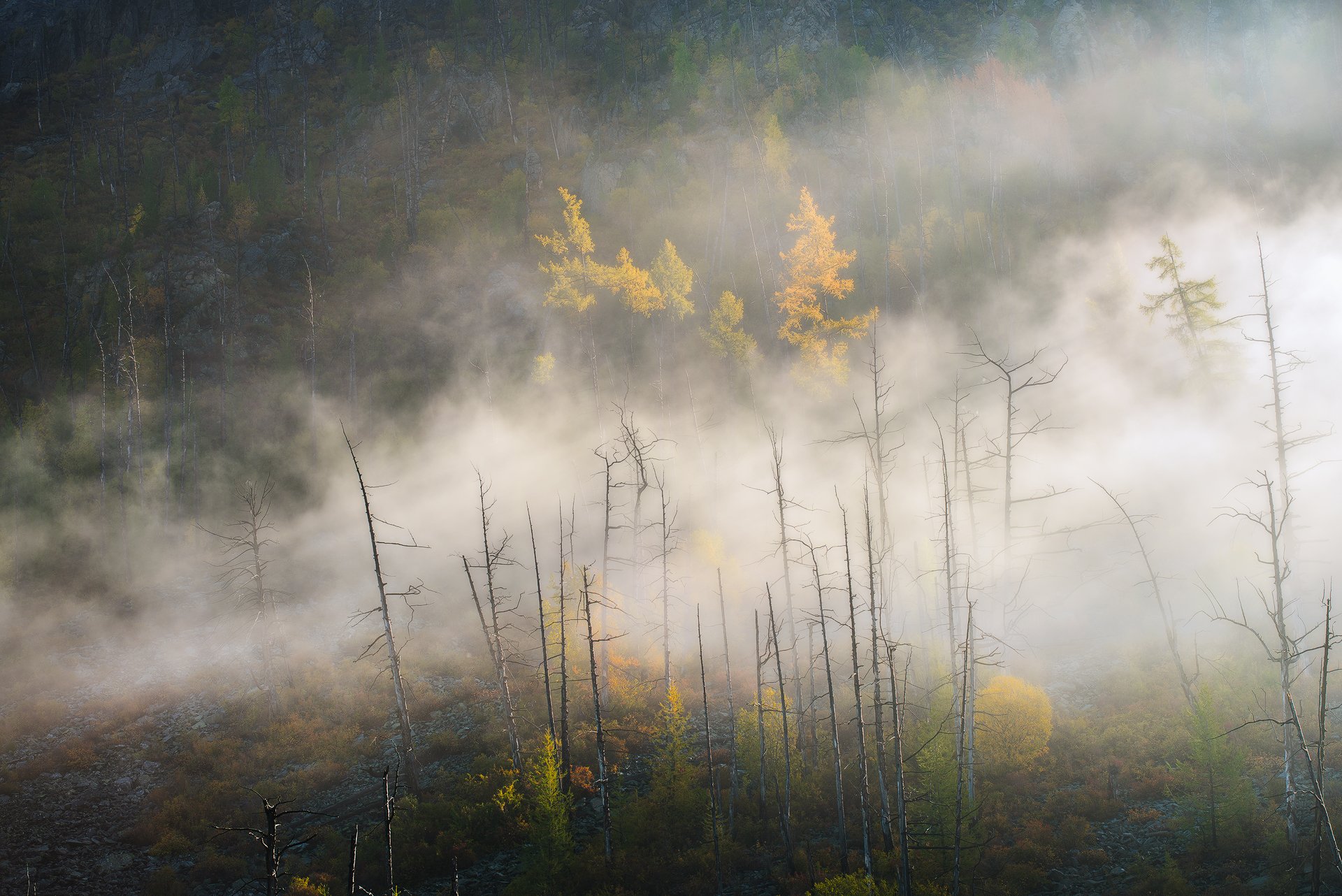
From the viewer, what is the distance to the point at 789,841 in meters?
18.2

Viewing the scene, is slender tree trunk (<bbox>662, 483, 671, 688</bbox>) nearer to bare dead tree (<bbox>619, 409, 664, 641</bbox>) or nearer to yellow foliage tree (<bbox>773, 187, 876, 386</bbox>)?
bare dead tree (<bbox>619, 409, 664, 641</bbox>)

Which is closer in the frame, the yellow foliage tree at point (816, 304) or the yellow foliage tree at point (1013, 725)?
the yellow foliage tree at point (1013, 725)

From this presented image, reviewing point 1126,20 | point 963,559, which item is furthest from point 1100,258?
point 1126,20

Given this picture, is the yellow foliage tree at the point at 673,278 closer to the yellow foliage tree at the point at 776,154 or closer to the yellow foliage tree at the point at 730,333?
the yellow foliage tree at the point at 730,333

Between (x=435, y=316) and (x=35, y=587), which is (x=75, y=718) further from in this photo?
(x=435, y=316)

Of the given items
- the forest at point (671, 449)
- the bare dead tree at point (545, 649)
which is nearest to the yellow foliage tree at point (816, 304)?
the forest at point (671, 449)

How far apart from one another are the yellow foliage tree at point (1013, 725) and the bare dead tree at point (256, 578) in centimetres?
2628

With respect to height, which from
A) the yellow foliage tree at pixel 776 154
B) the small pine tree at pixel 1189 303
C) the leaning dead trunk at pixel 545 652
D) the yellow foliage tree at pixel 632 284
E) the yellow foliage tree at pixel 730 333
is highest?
the yellow foliage tree at pixel 776 154

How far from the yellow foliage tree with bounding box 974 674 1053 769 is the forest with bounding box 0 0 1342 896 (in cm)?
12

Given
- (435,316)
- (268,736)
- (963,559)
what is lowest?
(268,736)

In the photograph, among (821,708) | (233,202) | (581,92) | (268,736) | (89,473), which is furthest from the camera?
(581,92)

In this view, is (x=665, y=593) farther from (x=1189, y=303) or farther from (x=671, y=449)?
(x=1189, y=303)

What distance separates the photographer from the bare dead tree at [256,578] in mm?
28594

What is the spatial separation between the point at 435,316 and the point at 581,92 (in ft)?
120
